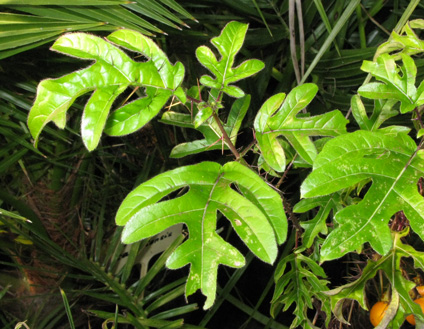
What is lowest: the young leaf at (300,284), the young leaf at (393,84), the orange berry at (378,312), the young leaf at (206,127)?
the orange berry at (378,312)

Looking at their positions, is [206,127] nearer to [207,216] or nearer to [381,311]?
[207,216]

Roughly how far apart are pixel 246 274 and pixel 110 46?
3.20 ft

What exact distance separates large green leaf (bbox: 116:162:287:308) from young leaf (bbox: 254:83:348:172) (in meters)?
0.07

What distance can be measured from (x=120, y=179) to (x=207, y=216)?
35.1 inches

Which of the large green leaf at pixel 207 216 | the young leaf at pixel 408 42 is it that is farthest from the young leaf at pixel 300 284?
the young leaf at pixel 408 42

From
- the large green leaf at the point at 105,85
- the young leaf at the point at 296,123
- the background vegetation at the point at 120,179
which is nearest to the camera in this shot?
the large green leaf at the point at 105,85

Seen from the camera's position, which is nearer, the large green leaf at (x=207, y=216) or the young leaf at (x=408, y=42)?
the large green leaf at (x=207, y=216)

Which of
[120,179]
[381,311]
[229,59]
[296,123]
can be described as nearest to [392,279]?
[381,311]

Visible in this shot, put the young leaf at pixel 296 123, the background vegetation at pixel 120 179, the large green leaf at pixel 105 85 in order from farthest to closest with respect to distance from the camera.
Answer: the background vegetation at pixel 120 179, the young leaf at pixel 296 123, the large green leaf at pixel 105 85

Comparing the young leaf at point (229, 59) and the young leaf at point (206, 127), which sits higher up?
the young leaf at point (229, 59)

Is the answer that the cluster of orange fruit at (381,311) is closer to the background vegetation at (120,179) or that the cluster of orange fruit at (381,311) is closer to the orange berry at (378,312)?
the orange berry at (378,312)

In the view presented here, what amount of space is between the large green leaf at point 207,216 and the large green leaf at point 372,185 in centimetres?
5

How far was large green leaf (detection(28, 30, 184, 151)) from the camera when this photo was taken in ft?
1.22

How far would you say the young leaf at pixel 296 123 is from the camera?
47 centimetres
